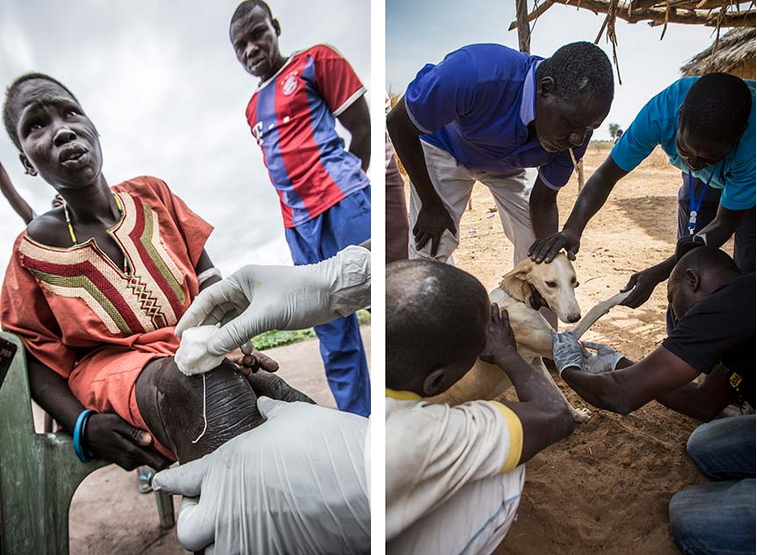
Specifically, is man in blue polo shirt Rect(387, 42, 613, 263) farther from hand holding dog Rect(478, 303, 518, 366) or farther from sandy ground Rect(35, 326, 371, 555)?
sandy ground Rect(35, 326, 371, 555)

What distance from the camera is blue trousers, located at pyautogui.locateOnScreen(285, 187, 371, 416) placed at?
5.94ft

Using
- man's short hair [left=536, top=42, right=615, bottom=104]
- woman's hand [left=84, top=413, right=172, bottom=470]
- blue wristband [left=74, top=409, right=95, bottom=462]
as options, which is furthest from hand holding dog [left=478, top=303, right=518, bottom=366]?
blue wristband [left=74, top=409, right=95, bottom=462]

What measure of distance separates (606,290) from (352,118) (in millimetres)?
903

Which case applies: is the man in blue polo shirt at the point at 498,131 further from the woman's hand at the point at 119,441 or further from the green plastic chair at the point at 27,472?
the green plastic chair at the point at 27,472

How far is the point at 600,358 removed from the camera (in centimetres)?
152

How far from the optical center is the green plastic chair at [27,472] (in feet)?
5.59

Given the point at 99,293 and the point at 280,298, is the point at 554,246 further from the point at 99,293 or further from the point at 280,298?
the point at 99,293

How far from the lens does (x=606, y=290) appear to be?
1.50 m

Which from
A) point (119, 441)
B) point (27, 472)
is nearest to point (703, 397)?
point (119, 441)

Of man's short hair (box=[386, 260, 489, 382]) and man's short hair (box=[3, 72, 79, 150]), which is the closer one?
man's short hair (box=[386, 260, 489, 382])

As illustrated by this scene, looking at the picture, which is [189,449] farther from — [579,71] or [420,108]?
[579,71]

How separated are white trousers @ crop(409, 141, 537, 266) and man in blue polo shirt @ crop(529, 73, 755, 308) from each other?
18 cm

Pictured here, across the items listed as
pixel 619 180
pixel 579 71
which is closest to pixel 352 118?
pixel 579 71

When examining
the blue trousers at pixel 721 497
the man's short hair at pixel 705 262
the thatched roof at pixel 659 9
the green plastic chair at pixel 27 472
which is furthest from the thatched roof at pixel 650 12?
the green plastic chair at pixel 27 472
